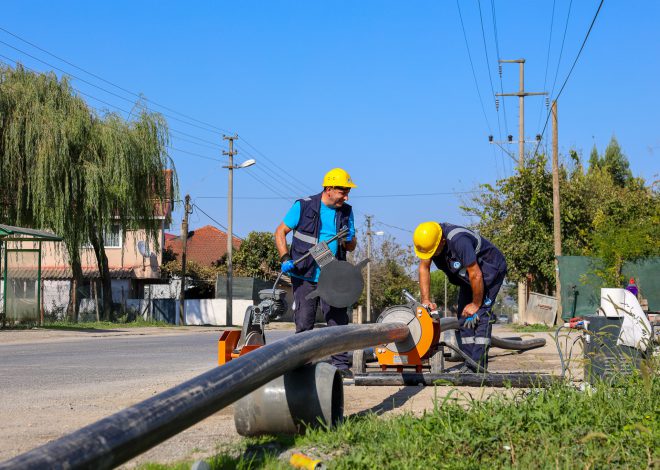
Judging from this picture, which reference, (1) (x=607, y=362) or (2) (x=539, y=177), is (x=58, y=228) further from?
(1) (x=607, y=362)

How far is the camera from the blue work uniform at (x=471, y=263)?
8.47m

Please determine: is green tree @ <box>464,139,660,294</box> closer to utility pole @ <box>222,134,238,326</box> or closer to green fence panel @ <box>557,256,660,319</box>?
green fence panel @ <box>557,256,660,319</box>

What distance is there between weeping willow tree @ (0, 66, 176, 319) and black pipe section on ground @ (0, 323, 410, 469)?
25.4 meters

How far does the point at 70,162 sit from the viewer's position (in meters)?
29.8

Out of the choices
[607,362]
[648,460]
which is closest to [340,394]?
[648,460]

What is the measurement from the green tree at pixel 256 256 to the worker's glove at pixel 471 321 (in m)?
49.9

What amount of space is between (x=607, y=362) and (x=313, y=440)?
9.75ft

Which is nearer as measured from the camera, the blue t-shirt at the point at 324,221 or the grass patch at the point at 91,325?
the blue t-shirt at the point at 324,221

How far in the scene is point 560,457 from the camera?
3.87 metres

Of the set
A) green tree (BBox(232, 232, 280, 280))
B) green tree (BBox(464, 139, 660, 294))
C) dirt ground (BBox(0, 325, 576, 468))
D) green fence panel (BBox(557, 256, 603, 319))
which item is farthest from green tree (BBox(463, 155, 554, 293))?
dirt ground (BBox(0, 325, 576, 468))

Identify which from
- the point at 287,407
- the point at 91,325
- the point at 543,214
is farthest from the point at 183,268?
the point at 287,407

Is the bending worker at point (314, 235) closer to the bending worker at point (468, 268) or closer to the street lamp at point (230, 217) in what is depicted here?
the bending worker at point (468, 268)

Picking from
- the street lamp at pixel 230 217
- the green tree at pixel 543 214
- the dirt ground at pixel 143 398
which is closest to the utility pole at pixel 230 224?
the street lamp at pixel 230 217

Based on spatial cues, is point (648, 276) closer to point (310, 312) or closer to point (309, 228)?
point (309, 228)
